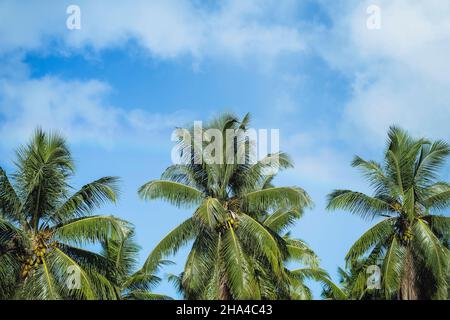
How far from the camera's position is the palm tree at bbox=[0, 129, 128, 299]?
21.9m

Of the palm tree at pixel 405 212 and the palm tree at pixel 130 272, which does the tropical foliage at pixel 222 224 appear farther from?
the palm tree at pixel 130 272

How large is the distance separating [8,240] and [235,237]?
8.17 m

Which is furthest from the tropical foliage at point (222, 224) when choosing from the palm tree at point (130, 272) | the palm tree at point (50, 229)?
the palm tree at point (130, 272)

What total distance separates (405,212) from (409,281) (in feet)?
8.92

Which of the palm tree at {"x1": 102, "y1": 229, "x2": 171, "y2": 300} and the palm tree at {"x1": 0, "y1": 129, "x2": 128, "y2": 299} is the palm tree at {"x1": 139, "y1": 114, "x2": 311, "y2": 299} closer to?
the palm tree at {"x1": 0, "y1": 129, "x2": 128, "y2": 299}

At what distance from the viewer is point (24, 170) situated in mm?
23766

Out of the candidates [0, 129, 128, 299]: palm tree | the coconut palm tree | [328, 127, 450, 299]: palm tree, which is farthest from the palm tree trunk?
[0, 129, 128, 299]: palm tree

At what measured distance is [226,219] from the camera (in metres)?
25.6

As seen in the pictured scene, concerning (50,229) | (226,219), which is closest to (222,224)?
(226,219)

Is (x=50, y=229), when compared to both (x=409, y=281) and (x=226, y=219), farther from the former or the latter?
(x=409, y=281)
